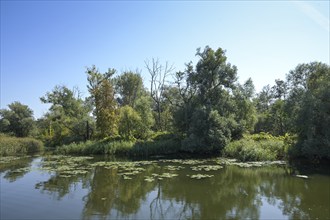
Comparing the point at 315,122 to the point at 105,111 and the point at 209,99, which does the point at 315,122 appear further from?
the point at 105,111

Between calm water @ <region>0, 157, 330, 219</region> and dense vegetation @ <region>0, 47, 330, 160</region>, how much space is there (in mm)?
3895

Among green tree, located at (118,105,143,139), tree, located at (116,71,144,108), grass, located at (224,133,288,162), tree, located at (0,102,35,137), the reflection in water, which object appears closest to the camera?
the reflection in water

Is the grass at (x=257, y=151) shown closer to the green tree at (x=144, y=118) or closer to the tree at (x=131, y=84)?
the green tree at (x=144, y=118)

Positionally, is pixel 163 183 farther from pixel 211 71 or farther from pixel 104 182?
pixel 211 71

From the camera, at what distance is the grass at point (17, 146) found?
2841 centimetres

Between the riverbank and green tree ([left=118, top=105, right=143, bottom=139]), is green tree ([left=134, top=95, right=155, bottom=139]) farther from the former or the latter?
the riverbank

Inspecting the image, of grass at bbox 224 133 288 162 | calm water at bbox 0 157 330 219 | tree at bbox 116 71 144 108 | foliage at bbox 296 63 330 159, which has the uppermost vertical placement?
tree at bbox 116 71 144 108

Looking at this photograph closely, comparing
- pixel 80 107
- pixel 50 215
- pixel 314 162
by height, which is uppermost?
pixel 80 107

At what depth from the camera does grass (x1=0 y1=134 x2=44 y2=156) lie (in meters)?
28.4

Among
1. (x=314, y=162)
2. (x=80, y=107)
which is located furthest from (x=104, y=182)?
(x=80, y=107)

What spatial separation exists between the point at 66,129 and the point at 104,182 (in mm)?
25193

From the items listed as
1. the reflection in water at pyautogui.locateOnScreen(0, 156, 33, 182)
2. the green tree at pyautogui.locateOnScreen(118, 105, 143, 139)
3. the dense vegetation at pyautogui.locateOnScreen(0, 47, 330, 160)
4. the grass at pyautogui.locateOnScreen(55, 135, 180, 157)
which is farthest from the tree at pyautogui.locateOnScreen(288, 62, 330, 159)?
the reflection in water at pyautogui.locateOnScreen(0, 156, 33, 182)

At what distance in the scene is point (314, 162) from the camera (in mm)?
Answer: 20766

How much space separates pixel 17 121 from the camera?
4766 centimetres
